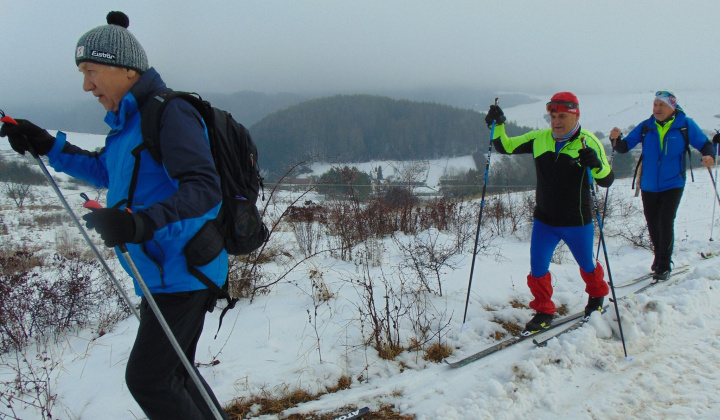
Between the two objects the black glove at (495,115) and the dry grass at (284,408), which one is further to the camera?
the black glove at (495,115)

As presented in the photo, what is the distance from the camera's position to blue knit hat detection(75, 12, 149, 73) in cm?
168

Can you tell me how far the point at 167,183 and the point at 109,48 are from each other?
2.20 ft

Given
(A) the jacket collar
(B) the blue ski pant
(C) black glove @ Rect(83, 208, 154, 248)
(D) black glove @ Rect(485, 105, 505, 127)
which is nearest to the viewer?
(C) black glove @ Rect(83, 208, 154, 248)

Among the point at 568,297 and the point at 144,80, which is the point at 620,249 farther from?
the point at 144,80

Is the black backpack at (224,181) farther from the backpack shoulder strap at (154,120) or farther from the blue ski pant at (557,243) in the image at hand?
the blue ski pant at (557,243)

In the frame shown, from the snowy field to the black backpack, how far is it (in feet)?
4.99

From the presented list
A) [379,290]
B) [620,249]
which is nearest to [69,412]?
[379,290]

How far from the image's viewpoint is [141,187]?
63.4 inches

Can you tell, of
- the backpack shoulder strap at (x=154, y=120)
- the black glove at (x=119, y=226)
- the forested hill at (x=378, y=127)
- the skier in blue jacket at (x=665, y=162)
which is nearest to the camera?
the black glove at (x=119, y=226)

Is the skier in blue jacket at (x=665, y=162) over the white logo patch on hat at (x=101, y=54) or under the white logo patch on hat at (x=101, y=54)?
under

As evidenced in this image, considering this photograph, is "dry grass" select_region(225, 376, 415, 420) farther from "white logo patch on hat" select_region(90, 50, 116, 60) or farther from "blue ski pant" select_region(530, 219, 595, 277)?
"white logo patch on hat" select_region(90, 50, 116, 60)

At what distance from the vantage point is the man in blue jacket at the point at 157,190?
1.50 meters

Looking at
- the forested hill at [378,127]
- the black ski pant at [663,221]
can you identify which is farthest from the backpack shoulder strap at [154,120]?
the forested hill at [378,127]

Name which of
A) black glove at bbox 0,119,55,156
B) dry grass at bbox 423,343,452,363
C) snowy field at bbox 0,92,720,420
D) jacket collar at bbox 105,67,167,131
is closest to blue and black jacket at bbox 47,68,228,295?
jacket collar at bbox 105,67,167,131
